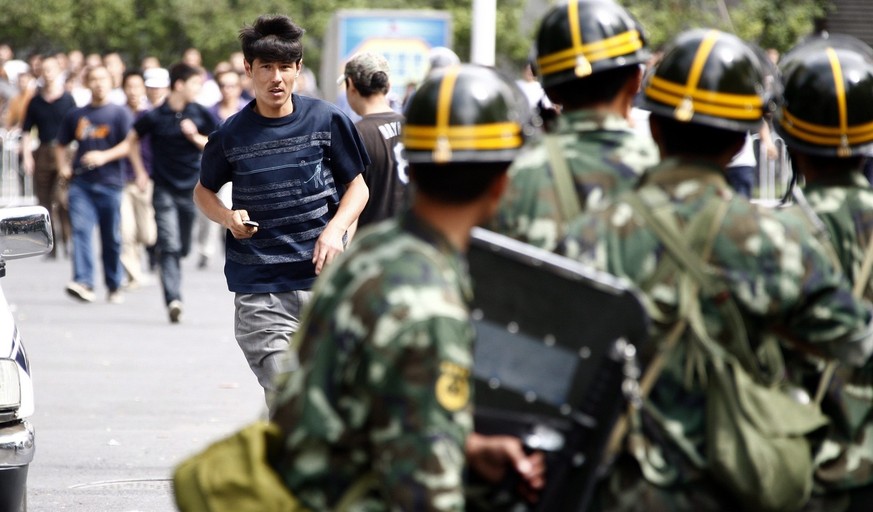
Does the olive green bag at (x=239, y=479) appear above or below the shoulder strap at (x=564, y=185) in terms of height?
below

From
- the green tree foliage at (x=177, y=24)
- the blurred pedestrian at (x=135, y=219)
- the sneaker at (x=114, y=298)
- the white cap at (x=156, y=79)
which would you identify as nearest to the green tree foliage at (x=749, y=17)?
the green tree foliage at (x=177, y=24)

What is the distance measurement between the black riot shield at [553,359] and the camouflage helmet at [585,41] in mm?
1134

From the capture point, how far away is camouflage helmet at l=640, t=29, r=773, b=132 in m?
3.53

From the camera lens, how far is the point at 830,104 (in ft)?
12.9

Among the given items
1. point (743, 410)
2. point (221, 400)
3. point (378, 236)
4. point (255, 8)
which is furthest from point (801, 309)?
point (255, 8)

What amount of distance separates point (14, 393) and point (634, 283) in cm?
301

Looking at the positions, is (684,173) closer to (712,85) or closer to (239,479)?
(712,85)

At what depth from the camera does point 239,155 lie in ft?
22.3

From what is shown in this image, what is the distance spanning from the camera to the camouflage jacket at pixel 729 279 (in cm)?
333

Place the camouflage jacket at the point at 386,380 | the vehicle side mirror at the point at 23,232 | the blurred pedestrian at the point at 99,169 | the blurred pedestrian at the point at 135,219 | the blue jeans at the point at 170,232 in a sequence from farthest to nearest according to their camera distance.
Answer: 1. the blurred pedestrian at the point at 135,219
2. the blurred pedestrian at the point at 99,169
3. the blue jeans at the point at 170,232
4. the vehicle side mirror at the point at 23,232
5. the camouflage jacket at the point at 386,380

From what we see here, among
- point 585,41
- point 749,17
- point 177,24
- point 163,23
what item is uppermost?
point 585,41

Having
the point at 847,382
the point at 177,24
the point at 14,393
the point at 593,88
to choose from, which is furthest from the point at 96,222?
the point at 177,24

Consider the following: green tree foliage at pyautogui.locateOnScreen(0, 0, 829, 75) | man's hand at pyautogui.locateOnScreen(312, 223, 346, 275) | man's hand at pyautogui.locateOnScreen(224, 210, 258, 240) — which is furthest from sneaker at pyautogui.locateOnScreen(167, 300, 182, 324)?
green tree foliage at pyautogui.locateOnScreen(0, 0, 829, 75)

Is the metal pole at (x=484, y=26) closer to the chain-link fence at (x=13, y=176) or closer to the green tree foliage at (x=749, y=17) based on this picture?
the chain-link fence at (x=13, y=176)
